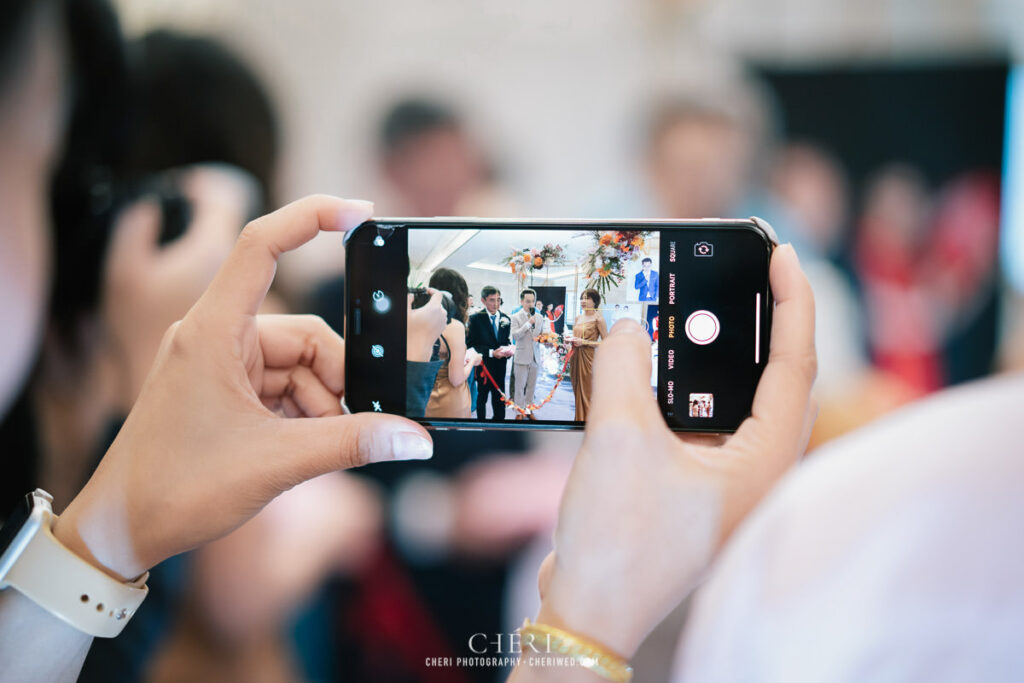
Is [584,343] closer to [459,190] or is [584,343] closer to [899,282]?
[459,190]

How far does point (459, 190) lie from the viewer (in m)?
0.87

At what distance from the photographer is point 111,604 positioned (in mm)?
490

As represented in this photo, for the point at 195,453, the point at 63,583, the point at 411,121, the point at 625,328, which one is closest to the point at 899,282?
the point at 625,328

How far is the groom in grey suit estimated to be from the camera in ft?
1.81

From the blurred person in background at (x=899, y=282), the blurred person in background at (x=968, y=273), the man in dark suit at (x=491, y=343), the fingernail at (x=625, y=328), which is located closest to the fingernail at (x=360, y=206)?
the man in dark suit at (x=491, y=343)

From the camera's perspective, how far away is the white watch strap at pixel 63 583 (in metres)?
0.47

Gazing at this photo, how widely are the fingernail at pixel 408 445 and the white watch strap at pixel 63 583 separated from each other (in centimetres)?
27

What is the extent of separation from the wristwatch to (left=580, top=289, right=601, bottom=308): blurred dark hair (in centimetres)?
49

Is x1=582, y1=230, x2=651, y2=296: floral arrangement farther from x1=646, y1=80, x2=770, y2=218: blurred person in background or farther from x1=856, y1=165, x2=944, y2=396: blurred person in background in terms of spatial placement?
x1=856, y1=165, x2=944, y2=396: blurred person in background

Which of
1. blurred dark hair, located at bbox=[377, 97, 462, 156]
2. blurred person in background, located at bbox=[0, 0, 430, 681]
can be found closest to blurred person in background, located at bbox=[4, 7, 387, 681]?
blurred dark hair, located at bbox=[377, 97, 462, 156]

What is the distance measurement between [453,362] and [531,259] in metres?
0.13

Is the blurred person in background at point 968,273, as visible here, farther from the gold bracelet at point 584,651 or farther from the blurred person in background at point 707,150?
the gold bracelet at point 584,651

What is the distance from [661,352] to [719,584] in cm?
28

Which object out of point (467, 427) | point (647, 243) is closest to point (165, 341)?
point (467, 427)
